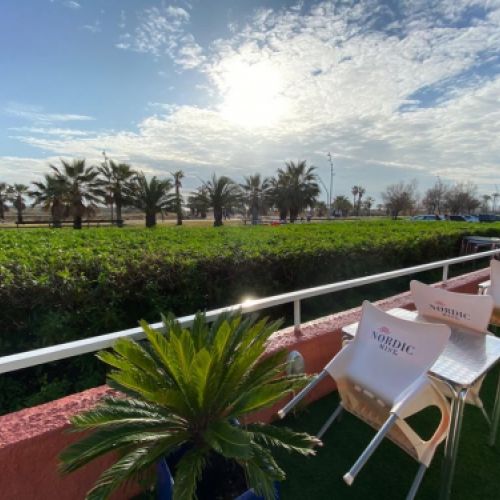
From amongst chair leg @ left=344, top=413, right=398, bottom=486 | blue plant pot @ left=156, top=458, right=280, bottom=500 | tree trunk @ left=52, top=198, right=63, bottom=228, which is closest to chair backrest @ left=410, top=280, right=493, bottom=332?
chair leg @ left=344, top=413, right=398, bottom=486

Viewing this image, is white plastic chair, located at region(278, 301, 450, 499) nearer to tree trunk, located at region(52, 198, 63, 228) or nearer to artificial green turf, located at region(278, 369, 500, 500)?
artificial green turf, located at region(278, 369, 500, 500)

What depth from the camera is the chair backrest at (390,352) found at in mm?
1904

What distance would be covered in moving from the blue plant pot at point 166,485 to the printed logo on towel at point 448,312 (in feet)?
5.96

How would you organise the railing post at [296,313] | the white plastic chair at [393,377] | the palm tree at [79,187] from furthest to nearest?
the palm tree at [79,187], the railing post at [296,313], the white plastic chair at [393,377]

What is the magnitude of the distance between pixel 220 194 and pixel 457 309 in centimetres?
2950

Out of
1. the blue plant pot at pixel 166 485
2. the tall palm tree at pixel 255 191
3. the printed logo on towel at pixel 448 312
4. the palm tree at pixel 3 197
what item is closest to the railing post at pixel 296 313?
the printed logo on towel at pixel 448 312

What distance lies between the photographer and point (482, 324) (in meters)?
2.49

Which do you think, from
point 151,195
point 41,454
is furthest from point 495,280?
point 151,195

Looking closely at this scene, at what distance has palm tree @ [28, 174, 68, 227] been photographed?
27219mm

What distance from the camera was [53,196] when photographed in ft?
90.8

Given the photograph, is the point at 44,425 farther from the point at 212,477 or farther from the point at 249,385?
the point at 249,385

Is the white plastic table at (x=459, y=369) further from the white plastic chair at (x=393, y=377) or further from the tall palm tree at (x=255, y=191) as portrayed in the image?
the tall palm tree at (x=255, y=191)

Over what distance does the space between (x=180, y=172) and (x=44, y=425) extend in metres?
50.3

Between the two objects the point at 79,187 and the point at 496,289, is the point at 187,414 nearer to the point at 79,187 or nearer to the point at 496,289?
the point at 496,289
